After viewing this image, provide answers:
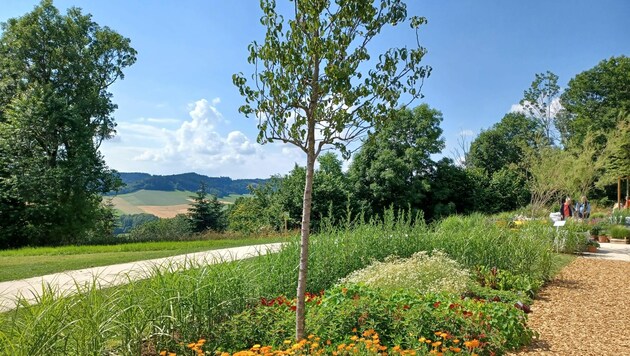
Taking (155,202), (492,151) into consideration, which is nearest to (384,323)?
(492,151)

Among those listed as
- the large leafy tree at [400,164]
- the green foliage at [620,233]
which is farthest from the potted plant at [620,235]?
the large leafy tree at [400,164]

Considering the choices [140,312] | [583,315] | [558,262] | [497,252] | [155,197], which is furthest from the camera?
[155,197]

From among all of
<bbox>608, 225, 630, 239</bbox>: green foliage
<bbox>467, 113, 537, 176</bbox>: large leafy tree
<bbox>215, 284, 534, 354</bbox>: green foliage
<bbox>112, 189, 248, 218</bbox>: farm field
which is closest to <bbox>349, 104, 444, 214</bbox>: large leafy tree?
<bbox>608, 225, 630, 239</bbox>: green foliage

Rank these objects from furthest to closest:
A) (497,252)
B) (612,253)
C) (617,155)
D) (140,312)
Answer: (617,155) < (612,253) < (497,252) < (140,312)

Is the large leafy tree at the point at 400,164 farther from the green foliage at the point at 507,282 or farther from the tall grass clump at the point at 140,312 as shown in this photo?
the tall grass clump at the point at 140,312

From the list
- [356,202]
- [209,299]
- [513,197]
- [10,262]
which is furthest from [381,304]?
[513,197]

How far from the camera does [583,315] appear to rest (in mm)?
5320

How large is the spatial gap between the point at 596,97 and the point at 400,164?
24.7 meters

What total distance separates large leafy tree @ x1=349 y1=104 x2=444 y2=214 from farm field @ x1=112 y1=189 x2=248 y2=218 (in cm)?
1198

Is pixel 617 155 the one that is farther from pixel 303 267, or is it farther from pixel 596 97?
pixel 303 267

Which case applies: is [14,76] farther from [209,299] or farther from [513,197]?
[513,197]

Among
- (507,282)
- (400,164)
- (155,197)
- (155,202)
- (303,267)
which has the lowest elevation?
(507,282)

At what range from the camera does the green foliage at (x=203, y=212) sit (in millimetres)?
26078

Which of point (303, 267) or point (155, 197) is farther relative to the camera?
point (155, 197)
